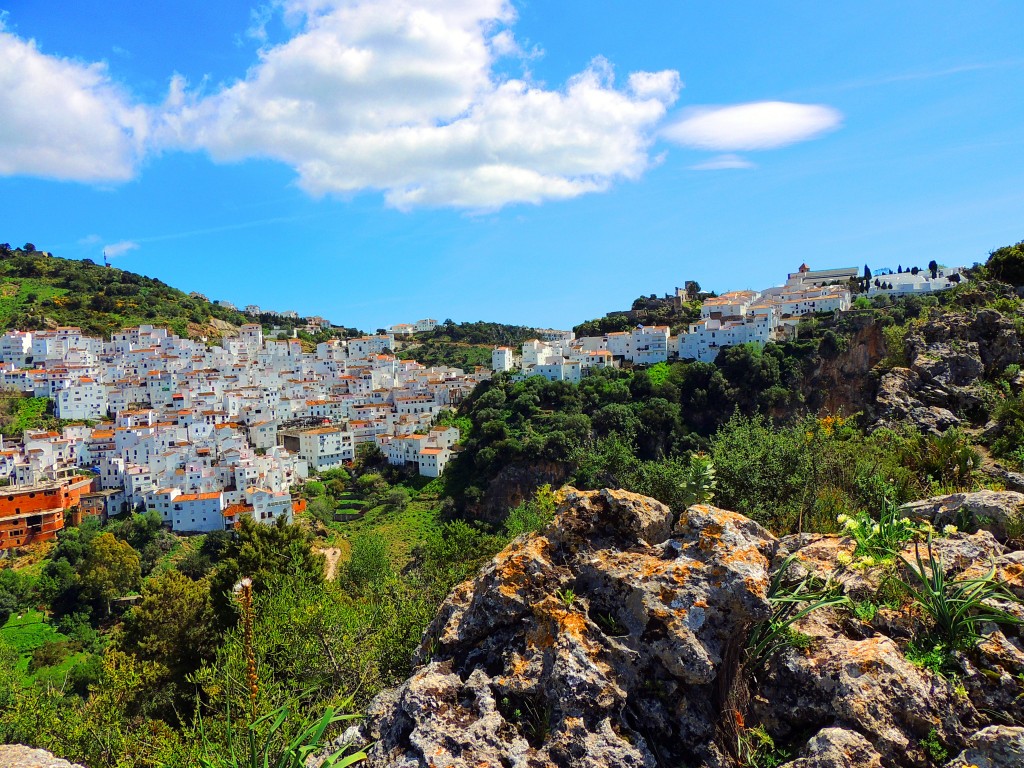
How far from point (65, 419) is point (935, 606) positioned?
9323 cm

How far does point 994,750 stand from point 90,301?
440 ft

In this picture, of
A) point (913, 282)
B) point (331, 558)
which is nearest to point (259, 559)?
point (331, 558)

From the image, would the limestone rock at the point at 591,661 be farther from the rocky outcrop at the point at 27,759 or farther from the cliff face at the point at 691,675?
the rocky outcrop at the point at 27,759

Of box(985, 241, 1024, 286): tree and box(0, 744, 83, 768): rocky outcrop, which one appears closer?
box(0, 744, 83, 768): rocky outcrop

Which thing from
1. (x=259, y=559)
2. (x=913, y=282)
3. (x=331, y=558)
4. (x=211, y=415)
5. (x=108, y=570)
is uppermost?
(x=913, y=282)

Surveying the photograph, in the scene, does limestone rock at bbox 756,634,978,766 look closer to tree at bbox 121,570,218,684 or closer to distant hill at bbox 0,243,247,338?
tree at bbox 121,570,218,684

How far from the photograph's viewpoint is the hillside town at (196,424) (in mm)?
59594

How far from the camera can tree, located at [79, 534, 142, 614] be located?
4528 centimetres

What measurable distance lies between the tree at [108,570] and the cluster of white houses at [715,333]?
46.7 metres

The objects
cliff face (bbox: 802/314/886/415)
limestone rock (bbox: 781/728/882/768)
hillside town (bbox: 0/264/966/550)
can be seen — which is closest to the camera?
limestone rock (bbox: 781/728/882/768)

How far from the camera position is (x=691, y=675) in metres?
5.19

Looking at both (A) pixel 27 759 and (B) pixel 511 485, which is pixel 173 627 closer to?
Answer: (A) pixel 27 759

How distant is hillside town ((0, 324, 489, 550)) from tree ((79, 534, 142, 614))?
10.4 meters

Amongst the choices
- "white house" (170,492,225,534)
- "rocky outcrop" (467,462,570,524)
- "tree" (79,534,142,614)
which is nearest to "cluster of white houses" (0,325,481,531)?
"white house" (170,492,225,534)
